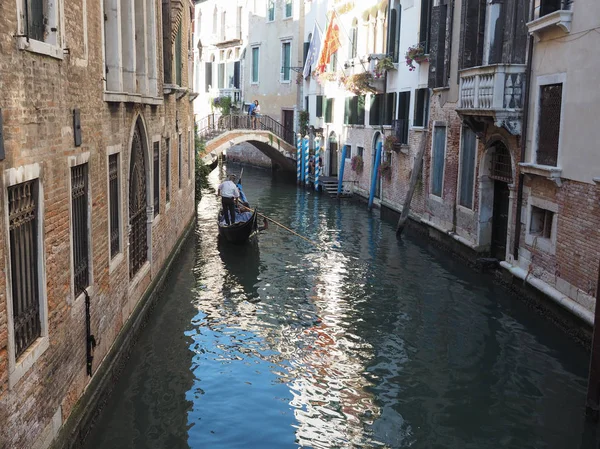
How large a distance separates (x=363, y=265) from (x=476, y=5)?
4.53m

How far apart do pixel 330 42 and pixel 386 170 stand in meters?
4.55

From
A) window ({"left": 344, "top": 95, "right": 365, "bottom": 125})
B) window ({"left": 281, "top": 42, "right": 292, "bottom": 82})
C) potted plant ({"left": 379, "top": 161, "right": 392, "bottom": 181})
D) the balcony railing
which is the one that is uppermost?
window ({"left": 281, "top": 42, "right": 292, "bottom": 82})

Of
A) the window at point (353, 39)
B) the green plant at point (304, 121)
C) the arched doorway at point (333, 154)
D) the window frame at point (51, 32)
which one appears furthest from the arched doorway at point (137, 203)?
the green plant at point (304, 121)

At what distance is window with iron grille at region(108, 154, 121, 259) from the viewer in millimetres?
6699

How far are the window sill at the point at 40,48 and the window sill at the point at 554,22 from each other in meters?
5.94

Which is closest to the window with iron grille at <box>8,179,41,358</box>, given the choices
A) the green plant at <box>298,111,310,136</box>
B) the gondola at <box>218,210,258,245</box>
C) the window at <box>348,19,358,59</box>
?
the gondola at <box>218,210,258,245</box>

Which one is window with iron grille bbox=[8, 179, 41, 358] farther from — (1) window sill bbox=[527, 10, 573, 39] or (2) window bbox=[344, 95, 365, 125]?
(2) window bbox=[344, 95, 365, 125]

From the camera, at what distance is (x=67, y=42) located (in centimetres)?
488

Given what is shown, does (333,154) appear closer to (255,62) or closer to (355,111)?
(355,111)

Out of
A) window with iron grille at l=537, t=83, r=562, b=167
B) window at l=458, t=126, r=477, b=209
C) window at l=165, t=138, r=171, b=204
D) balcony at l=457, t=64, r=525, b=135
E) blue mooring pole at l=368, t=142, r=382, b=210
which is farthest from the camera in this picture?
blue mooring pole at l=368, t=142, r=382, b=210

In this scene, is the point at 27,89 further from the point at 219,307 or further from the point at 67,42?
the point at 219,307

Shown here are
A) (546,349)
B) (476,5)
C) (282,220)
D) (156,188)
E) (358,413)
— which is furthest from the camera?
(282,220)

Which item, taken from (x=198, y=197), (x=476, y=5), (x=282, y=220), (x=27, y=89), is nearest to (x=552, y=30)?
(x=476, y=5)

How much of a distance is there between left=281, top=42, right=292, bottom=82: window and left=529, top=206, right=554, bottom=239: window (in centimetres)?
1963
